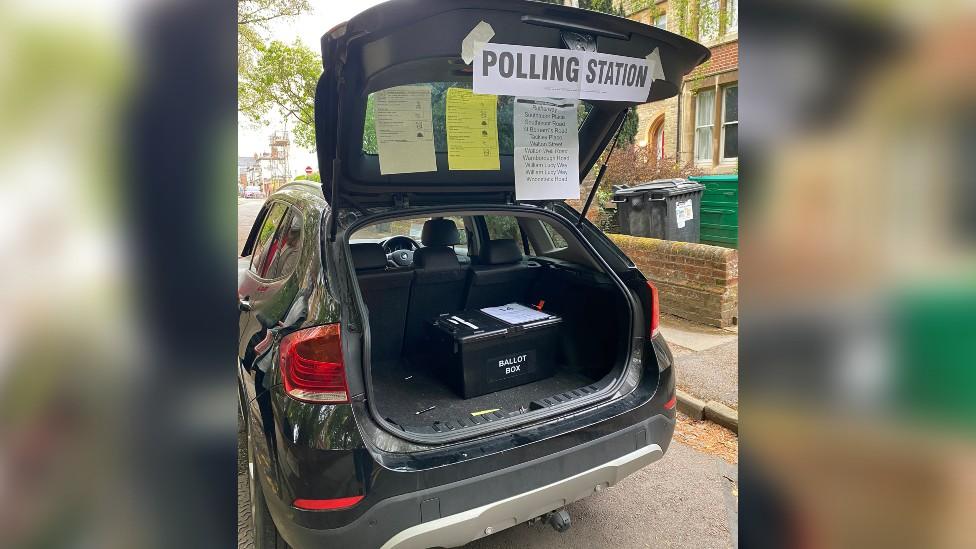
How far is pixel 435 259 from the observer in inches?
140

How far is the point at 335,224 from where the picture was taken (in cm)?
249

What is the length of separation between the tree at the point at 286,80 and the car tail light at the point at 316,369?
444 inches

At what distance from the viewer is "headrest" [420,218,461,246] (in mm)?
3715

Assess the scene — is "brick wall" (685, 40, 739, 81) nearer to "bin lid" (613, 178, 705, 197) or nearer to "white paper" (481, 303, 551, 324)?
"bin lid" (613, 178, 705, 197)

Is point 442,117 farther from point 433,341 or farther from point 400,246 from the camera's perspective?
point 400,246

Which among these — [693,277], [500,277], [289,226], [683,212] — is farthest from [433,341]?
[683,212]

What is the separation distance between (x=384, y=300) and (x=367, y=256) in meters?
0.42

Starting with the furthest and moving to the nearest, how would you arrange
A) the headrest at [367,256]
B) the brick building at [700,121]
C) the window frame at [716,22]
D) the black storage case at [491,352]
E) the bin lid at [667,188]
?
the brick building at [700,121] < the bin lid at [667,188] < the window frame at [716,22] < the headrest at [367,256] < the black storage case at [491,352]

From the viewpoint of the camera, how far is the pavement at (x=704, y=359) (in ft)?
13.8

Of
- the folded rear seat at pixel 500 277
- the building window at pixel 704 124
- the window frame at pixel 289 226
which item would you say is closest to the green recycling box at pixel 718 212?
the building window at pixel 704 124

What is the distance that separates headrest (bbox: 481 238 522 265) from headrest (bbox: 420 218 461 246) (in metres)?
0.25

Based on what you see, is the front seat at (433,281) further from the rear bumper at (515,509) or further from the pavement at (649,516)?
the rear bumper at (515,509)
